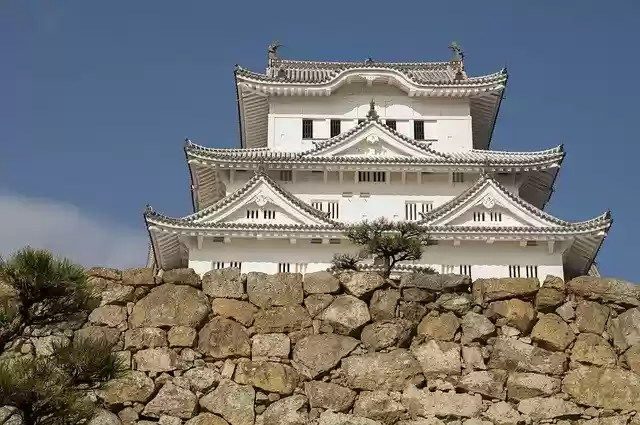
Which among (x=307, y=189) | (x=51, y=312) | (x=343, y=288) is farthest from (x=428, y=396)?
(x=307, y=189)

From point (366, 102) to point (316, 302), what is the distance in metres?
16.1

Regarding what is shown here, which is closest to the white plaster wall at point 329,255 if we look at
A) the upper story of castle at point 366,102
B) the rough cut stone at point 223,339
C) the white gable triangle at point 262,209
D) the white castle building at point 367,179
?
the white castle building at point 367,179

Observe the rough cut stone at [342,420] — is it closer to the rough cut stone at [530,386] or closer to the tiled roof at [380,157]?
the rough cut stone at [530,386]

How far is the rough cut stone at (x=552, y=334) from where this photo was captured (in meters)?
10.6

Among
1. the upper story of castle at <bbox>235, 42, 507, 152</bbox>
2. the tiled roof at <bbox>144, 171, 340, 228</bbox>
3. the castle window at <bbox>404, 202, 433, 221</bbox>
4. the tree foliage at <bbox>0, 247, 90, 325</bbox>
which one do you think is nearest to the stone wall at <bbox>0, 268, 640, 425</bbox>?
the tree foliage at <bbox>0, 247, 90, 325</bbox>

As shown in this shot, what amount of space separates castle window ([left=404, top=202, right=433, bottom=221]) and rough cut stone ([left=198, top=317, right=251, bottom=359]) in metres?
13.1

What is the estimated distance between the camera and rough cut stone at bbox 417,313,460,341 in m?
10.6

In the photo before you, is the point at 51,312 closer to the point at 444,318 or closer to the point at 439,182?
the point at 444,318

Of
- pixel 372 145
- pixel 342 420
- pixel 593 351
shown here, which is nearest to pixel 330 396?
pixel 342 420

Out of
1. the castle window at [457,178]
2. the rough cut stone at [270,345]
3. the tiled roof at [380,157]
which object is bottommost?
the rough cut stone at [270,345]

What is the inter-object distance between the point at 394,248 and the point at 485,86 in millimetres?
13432

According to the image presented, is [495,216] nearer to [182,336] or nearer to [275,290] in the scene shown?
[275,290]

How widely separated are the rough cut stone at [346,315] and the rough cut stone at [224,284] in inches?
43.9

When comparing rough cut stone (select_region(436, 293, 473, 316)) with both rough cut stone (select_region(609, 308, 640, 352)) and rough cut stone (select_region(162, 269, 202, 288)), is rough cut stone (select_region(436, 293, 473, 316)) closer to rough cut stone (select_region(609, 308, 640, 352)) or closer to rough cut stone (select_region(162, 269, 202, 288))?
rough cut stone (select_region(609, 308, 640, 352))
